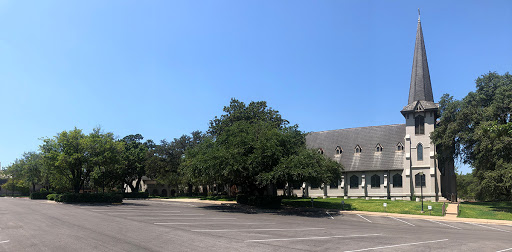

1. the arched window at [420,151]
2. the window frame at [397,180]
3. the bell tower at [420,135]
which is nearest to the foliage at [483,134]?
the bell tower at [420,135]

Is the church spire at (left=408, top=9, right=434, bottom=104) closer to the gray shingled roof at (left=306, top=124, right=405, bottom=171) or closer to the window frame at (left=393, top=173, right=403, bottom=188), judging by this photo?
the gray shingled roof at (left=306, top=124, right=405, bottom=171)

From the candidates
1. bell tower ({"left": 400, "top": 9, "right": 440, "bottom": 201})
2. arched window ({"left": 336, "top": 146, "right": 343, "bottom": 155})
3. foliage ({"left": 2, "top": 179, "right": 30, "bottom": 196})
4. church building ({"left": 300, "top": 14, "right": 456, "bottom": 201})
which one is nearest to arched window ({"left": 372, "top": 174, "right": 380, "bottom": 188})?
church building ({"left": 300, "top": 14, "right": 456, "bottom": 201})

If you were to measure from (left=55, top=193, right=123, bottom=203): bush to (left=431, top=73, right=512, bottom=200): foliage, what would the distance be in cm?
4021

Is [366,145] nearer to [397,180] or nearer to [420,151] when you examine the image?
[397,180]

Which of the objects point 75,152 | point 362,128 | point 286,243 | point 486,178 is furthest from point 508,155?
point 75,152

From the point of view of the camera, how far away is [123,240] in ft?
44.0

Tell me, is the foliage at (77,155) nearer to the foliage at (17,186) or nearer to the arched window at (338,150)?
the arched window at (338,150)

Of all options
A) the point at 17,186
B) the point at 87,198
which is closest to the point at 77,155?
the point at 87,198

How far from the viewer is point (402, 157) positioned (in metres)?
54.4

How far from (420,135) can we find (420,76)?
30.5 ft

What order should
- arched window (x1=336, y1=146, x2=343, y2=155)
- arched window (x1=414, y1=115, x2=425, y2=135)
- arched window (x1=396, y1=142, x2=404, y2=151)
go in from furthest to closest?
arched window (x1=336, y1=146, x2=343, y2=155)
arched window (x1=396, y1=142, x2=404, y2=151)
arched window (x1=414, y1=115, x2=425, y2=135)

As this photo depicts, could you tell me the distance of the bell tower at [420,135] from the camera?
50875mm

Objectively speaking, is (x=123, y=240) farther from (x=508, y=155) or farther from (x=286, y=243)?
(x=508, y=155)

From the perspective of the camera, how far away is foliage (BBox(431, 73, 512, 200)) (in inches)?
1358
